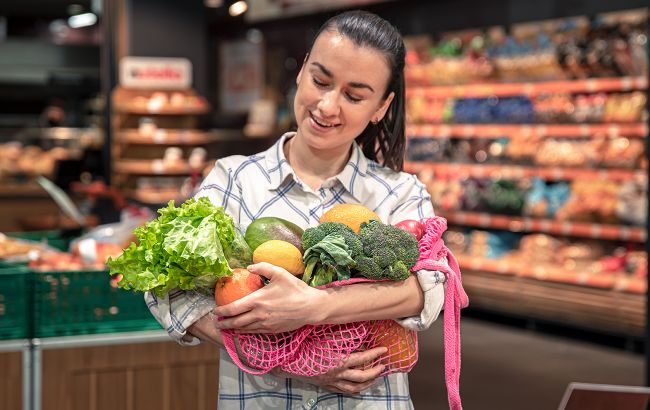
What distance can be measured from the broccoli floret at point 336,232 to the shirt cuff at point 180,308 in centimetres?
21

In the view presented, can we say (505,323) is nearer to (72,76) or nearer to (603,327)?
(603,327)

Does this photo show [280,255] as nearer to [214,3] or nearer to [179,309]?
[179,309]

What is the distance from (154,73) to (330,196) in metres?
9.00

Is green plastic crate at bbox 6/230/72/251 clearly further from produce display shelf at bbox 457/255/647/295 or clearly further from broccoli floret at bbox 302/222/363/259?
produce display shelf at bbox 457/255/647/295

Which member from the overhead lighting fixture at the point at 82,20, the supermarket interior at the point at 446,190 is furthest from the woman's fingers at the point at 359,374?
the overhead lighting fixture at the point at 82,20

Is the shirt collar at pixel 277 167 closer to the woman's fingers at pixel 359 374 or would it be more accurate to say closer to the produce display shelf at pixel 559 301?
the woman's fingers at pixel 359 374

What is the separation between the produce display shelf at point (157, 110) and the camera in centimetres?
1045

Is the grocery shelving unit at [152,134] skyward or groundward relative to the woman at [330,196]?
skyward

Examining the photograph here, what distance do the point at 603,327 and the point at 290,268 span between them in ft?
18.2

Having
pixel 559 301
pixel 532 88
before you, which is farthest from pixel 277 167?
pixel 532 88

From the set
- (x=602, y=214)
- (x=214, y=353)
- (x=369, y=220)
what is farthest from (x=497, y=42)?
(x=369, y=220)

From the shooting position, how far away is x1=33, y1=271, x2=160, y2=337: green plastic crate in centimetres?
324

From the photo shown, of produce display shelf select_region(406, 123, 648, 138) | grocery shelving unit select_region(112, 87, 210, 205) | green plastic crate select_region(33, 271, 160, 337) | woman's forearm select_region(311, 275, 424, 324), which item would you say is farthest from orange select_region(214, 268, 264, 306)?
grocery shelving unit select_region(112, 87, 210, 205)

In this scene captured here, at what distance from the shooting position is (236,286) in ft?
5.41
